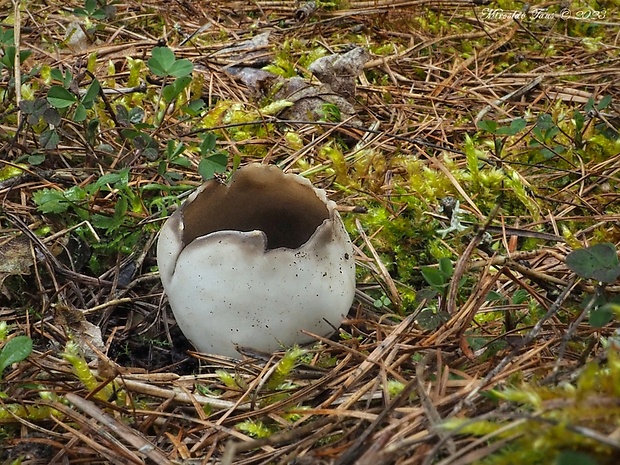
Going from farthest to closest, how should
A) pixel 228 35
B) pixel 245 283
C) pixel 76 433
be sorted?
pixel 228 35 → pixel 245 283 → pixel 76 433

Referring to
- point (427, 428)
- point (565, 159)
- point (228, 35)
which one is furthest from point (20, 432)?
point (228, 35)

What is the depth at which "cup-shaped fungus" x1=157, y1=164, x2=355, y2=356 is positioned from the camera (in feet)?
4.63

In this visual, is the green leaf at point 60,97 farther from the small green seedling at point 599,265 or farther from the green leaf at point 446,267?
the small green seedling at point 599,265

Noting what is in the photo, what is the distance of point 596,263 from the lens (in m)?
1.23

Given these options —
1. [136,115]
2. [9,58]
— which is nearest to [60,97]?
[136,115]

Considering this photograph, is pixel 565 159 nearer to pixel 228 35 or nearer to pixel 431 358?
pixel 431 358

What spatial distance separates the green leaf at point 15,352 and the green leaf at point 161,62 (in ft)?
3.39

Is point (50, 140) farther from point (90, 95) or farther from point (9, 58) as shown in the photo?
point (9, 58)

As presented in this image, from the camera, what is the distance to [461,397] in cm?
108

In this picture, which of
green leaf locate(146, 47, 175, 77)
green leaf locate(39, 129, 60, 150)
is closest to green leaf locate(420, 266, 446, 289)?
green leaf locate(146, 47, 175, 77)

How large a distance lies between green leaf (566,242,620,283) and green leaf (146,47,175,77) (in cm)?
137

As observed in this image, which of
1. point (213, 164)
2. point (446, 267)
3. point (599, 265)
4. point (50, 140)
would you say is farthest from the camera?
point (50, 140)

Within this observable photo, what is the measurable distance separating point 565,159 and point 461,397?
1420mm

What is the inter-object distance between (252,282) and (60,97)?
0.98m
